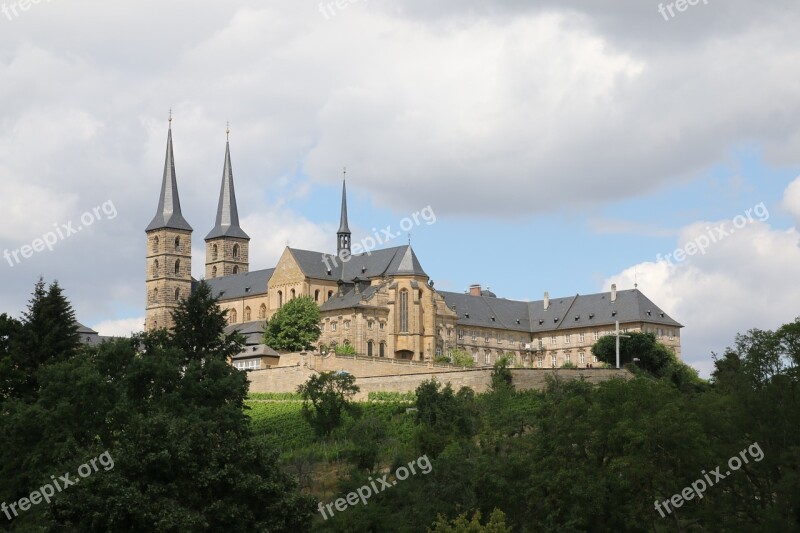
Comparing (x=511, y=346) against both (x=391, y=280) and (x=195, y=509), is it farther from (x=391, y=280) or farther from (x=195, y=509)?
(x=195, y=509)

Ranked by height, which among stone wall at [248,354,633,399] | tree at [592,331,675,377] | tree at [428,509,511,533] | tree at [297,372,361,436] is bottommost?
tree at [428,509,511,533]

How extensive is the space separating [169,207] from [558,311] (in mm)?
44757

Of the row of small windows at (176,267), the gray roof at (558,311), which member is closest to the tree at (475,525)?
the gray roof at (558,311)

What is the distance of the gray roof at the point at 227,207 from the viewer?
537 feet

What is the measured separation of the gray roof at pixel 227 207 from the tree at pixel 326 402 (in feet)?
266

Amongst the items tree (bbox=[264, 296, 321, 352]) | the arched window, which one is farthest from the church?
tree (bbox=[264, 296, 321, 352])

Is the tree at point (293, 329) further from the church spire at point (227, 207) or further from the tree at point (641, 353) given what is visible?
the church spire at point (227, 207)

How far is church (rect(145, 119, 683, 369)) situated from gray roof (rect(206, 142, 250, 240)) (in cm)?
395

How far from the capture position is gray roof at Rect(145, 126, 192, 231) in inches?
6142

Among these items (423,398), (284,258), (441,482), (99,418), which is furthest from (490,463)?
(284,258)

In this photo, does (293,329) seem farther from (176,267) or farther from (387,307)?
(176,267)

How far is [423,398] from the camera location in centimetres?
7762
